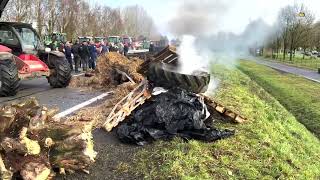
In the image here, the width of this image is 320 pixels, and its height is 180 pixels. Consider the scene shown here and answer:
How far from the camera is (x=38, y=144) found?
6082mm

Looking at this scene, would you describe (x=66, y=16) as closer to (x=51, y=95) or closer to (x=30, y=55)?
(x=30, y=55)

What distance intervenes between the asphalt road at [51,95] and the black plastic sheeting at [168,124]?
3602 millimetres

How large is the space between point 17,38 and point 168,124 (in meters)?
9.91

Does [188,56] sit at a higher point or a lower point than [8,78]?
higher

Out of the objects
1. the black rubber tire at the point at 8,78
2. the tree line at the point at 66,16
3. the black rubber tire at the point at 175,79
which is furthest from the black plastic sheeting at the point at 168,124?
the tree line at the point at 66,16

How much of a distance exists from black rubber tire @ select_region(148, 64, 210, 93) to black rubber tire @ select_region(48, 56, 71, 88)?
7.44 m

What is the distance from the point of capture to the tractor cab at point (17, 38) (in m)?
16.4

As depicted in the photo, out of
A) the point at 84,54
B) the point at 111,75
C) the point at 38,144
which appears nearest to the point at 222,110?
the point at 38,144

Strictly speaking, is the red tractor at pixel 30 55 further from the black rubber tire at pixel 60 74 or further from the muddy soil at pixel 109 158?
the muddy soil at pixel 109 158

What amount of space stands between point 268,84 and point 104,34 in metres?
30.9

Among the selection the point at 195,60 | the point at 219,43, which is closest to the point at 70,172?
the point at 195,60

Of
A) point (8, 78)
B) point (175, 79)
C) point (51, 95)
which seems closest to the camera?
point (175, 79)

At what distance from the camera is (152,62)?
10297mm

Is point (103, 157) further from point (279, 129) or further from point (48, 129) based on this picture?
point (279, 129)
